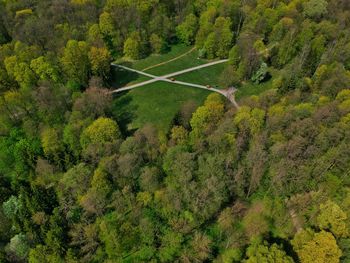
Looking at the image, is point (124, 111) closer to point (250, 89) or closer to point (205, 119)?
point (205, 119)

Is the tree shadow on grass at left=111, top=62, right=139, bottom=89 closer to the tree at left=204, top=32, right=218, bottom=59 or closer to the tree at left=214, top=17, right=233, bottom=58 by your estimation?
the tree at left=204, top=32, right=218, bottom=59

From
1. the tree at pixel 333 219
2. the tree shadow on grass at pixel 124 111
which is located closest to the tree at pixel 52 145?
the tree shadow on grass at pixel 124 111

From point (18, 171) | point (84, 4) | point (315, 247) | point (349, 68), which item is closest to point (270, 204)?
point (315, 247)

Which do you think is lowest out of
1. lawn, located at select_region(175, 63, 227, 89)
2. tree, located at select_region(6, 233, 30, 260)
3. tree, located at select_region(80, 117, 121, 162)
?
tree, located at select_region(6, 233, 30, 260)

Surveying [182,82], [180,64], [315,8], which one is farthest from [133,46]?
Result: [315,8]

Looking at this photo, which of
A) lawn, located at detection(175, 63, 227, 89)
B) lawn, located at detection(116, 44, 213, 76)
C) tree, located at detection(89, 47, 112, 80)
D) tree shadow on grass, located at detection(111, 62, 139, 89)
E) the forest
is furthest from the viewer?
lawn, located at detection(116, 44, 213, 76)

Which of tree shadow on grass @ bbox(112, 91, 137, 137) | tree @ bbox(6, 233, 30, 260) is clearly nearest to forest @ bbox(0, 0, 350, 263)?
tree @ bbox(6, 233, 30, 260)
